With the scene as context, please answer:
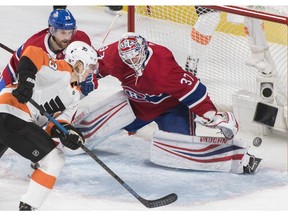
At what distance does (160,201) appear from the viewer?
4.76 meters

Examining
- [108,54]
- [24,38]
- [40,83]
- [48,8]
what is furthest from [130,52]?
[48,8]

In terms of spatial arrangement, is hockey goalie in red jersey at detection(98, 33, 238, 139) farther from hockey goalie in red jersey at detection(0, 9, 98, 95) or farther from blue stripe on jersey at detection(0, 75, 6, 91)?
blue stripe on jersey at detection(0, 75, 6, 91)

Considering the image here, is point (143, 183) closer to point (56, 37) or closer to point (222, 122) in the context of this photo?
point (222, 122)

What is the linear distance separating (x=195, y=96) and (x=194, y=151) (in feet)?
0.90

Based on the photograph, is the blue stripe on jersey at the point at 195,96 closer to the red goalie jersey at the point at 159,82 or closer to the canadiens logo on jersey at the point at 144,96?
the red goalie jersey at the point at 159,82

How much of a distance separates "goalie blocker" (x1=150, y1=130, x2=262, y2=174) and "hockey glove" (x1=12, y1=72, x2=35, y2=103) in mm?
1016

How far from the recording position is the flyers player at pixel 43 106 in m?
4.43

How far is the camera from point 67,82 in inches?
181

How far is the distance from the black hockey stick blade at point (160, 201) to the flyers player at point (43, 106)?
1.27ft

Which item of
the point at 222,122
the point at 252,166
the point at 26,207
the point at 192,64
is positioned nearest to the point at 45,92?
the point at 26,207

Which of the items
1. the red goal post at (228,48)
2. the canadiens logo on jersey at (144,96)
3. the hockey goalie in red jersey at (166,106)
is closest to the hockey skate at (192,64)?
the red goal post at (228,48)

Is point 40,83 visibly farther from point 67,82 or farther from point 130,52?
point 130,52

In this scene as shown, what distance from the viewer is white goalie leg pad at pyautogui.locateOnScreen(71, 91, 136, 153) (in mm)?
5383

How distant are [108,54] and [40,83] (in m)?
0.75
